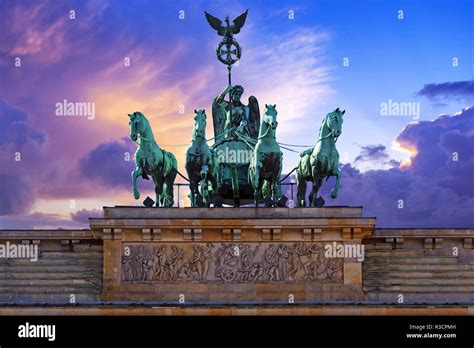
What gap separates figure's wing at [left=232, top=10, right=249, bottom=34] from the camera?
37.7 m

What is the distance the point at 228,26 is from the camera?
37.7 metres

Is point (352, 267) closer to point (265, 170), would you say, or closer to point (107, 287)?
point (265, 170)

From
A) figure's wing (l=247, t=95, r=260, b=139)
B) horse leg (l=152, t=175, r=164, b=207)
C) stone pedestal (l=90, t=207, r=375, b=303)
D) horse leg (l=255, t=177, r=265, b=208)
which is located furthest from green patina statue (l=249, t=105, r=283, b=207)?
figure's wing (l=247, t=95, r=260, b=139)

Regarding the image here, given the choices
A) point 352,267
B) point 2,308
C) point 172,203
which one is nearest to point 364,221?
point 352,267

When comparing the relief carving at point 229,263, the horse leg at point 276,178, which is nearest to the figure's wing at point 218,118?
the horse leg at point 276,178

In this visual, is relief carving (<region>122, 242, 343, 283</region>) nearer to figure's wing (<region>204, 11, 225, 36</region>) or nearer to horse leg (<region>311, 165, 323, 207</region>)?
horse leg (<region>311, 165, 323, 207</region>)

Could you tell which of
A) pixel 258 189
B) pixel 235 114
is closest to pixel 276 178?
pixel 258 189

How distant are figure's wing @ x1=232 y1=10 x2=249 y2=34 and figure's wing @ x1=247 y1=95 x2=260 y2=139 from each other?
240 cm

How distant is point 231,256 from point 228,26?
1028 cm

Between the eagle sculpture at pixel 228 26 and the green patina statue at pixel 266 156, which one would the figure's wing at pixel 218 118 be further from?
the green patina statue at pixel 266 156

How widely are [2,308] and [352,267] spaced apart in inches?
377
